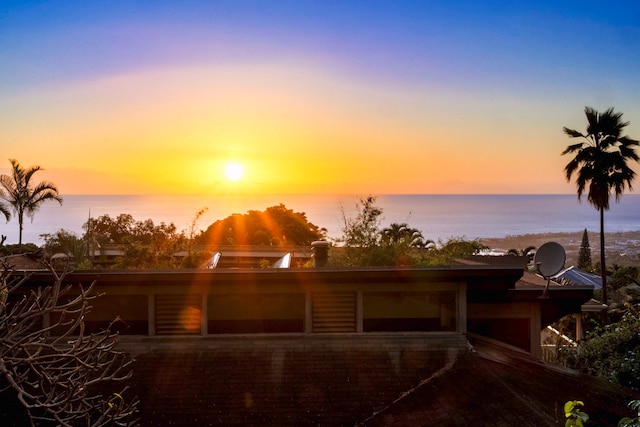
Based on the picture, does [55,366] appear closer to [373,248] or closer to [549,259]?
[549,259]

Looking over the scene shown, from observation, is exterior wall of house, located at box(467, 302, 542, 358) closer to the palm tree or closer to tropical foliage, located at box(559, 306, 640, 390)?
tropical foliage, located at box(559, 306, 640, 390)

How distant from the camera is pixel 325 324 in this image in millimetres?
11812

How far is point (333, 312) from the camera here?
1187 cm

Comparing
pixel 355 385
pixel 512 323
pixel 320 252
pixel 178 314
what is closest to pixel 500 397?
pixel 355 385

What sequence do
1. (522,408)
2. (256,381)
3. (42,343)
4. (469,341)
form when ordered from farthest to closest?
(469,341)
(256,381)
(522,408)
(42,343)

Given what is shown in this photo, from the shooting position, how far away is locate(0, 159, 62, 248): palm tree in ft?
93.9

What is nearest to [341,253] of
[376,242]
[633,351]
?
[376,242]

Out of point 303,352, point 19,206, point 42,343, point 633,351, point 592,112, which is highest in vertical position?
point 592,112

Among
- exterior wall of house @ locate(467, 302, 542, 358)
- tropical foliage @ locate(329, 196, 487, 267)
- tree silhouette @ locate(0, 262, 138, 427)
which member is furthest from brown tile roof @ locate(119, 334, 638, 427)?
A: tropical foliage @ locate(329, 196, 487, 267)

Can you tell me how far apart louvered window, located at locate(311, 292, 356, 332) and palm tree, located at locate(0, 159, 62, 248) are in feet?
73.0

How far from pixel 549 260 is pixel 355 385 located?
629 centimetres

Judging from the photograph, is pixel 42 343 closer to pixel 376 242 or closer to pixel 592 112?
pixel 376 242

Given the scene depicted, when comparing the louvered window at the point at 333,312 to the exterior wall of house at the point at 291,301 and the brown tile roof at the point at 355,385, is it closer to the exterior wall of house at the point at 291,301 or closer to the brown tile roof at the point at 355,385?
the exterior wall of house at the point at 291,301

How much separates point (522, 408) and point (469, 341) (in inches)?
107
